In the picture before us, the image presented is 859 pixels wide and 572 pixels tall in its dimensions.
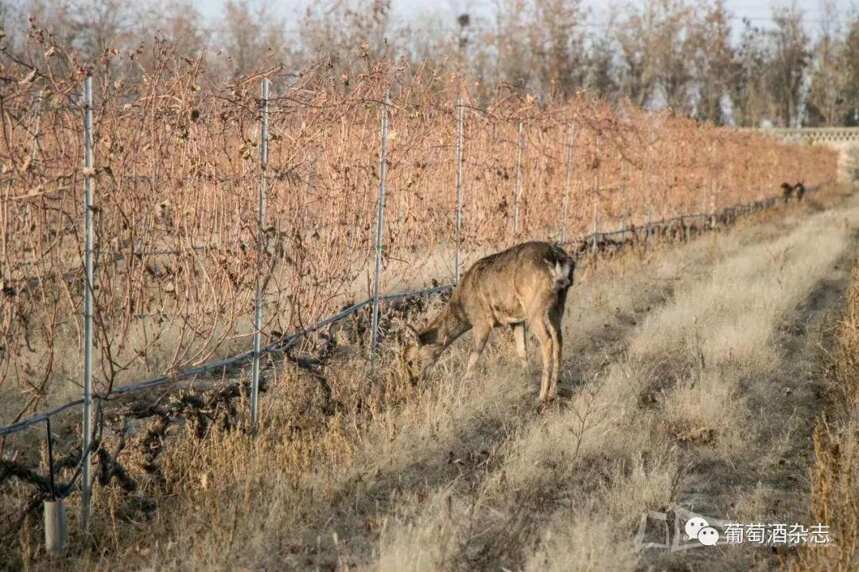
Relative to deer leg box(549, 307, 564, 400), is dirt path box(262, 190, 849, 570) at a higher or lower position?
lower

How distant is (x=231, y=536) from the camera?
5.05 meters

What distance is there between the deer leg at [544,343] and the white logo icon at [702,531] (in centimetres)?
265

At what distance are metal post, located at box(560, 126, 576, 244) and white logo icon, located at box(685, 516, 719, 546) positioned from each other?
29.2 feet

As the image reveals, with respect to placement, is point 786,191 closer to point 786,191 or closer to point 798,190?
point 786,191

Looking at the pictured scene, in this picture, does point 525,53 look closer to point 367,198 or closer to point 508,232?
point 508,232

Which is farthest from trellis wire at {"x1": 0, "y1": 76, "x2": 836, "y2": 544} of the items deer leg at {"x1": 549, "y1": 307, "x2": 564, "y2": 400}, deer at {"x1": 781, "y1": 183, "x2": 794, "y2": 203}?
deer at {"x1": 781, "y1": 183, "x2": 794, "y2": 203}

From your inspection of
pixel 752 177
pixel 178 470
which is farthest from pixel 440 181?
pixel 752 177

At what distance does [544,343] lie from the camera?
8.26 metres

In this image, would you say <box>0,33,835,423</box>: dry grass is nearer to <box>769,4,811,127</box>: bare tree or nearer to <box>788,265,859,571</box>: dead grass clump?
<box>788,265,859,571</box>: dead grass clump

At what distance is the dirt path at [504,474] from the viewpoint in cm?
511

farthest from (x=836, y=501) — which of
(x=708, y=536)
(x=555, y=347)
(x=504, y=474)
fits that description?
(x=555, y=347)

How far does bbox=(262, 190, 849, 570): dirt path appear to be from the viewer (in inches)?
201

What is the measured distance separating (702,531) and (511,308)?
352 centimetres

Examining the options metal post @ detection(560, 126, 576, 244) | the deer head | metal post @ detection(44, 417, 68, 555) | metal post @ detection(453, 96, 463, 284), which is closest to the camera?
metal post @ detection(44, 417, 68, 555)
